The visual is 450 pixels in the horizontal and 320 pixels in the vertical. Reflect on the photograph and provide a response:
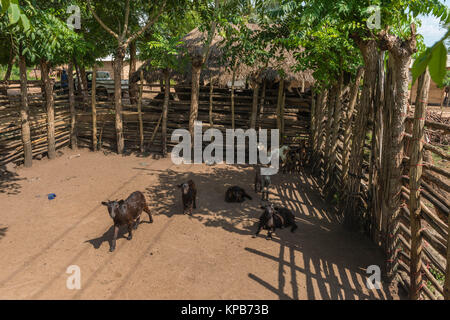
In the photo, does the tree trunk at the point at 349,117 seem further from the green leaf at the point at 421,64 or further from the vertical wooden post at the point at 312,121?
the green leaf at the point at 421,64

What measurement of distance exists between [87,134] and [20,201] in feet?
16.2

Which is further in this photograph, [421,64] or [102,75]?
[102,75]

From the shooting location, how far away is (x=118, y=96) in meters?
10.7

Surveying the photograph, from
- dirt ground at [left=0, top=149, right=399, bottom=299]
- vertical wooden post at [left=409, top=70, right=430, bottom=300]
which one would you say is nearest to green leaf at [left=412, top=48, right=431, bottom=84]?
vertical wooden post at [left=409, top=70, right=430, bottom=300]

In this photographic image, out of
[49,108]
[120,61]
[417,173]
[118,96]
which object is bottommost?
[417,173]

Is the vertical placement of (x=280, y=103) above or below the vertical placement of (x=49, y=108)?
above

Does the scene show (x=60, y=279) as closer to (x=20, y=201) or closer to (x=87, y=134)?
(x=20, y=201)

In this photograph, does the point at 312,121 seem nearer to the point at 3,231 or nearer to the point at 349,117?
the point at 349,117

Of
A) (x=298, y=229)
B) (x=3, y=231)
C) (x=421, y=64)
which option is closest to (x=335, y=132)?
(x=298, y=229)

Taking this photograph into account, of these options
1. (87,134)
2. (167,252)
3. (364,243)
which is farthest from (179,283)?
(87,134)

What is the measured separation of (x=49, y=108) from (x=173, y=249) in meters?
7.14

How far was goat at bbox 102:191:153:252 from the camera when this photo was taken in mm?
5012

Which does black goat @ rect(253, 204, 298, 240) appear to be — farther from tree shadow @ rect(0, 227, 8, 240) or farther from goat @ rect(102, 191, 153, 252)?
tree shadow @ rect(0, 227, 8, 240)

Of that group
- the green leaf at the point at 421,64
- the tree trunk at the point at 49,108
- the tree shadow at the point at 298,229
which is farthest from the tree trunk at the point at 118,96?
the green leaf at the point at 421,64
